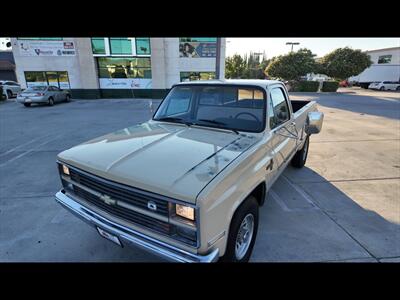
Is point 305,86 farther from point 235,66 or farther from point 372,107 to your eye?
point 235,66

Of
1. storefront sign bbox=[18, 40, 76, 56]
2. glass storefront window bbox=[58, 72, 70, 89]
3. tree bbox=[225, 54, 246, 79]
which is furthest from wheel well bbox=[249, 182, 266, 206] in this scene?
tree bbox=[225, 54, 246, 79]

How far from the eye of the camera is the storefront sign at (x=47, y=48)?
19.5m

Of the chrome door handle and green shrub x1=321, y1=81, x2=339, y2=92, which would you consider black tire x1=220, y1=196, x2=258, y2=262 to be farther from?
green shrub x1=321, y1=81, x2=339, y2=92

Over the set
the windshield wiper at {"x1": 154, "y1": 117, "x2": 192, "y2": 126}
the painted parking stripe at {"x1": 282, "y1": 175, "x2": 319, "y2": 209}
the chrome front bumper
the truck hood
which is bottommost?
the painted parking stripe at {"x1": 282, "y1": 175, "x2": 319, "y2": 209}

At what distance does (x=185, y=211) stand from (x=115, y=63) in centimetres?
2151

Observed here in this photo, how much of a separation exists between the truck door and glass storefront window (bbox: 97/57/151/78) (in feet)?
62.1

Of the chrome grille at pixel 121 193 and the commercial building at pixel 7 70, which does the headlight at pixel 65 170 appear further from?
the commercial building at pixel 7 70

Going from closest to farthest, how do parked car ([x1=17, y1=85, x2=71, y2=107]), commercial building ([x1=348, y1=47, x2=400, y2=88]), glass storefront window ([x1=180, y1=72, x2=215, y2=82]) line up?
parked car ([x1=17, y1=85, x2=71, y2=107]) < glass storefront window ([x1=180, y1=72, x2=215, y2=82]) < commercial building ([x1=348, y1=47, x2=400, y2=88])

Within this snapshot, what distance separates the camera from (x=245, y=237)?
8.19 ft

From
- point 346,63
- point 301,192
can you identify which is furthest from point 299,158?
point 346,63

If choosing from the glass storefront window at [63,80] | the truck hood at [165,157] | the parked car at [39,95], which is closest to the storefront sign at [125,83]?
the glass storefront window at [63,80]

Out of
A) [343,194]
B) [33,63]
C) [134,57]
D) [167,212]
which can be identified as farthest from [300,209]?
[33,63]

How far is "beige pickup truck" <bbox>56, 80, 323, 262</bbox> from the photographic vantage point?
69.9 inches

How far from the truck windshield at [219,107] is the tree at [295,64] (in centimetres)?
3111
